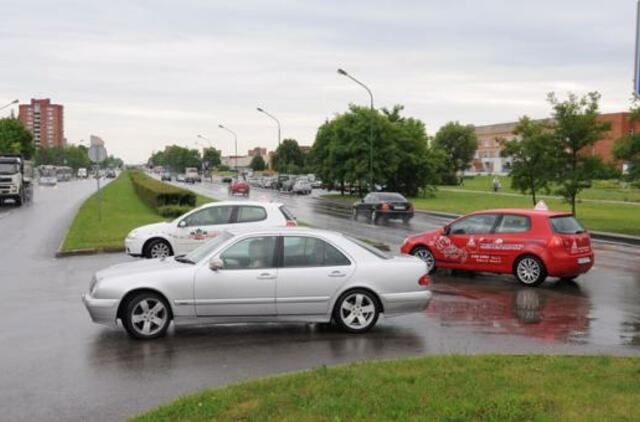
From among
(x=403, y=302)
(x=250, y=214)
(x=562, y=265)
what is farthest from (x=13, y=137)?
(x=403, y=302)

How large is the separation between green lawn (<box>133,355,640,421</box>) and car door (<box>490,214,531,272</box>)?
21.7ft

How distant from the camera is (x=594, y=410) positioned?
17.7 feet

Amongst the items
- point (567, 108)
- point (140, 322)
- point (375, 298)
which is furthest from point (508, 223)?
point (567, 108)

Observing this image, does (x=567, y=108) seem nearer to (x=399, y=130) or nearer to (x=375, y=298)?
(x=375, y=298)

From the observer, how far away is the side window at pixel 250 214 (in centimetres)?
1588

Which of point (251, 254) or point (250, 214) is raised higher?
point (250, 214)

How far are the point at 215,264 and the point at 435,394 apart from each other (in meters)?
3.66

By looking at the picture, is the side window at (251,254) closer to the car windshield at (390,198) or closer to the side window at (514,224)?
the side window at (514,224)

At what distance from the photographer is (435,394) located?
228 inches

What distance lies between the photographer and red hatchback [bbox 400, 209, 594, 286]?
13266 mm

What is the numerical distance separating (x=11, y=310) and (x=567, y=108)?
2513 centimetres

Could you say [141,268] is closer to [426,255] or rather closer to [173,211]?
[426,255]

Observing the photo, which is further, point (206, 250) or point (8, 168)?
point (8, 168)

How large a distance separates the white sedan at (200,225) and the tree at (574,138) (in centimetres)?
1763
